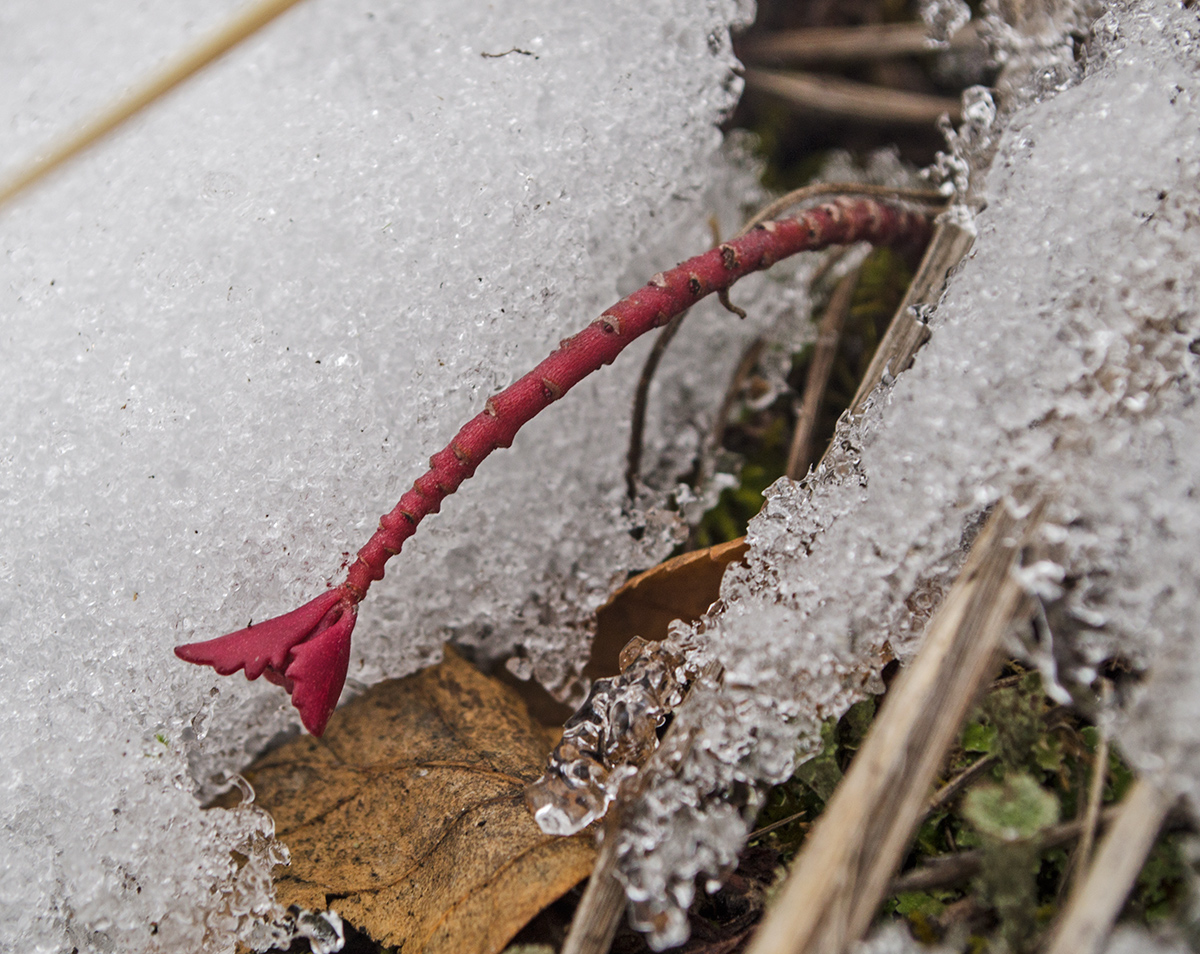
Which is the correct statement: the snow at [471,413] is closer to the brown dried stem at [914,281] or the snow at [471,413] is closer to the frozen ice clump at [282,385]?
the frozen ice clump at [282,385]

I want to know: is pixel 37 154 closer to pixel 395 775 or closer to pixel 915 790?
pixel 395 775

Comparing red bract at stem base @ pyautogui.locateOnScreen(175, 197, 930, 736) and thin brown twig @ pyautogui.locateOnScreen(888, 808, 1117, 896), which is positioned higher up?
red bract at stem base @ pyautogui.locateOnScreen(175, 197, 930, 736)

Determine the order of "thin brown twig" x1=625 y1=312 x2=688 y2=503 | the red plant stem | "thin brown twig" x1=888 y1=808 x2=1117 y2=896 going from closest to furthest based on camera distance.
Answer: "thin brown twig" x1=888 y1=808 x2=1117 y2=896
the red plant stem
"thin brown twig" x1=625 y1=312 x2=688 y2=503

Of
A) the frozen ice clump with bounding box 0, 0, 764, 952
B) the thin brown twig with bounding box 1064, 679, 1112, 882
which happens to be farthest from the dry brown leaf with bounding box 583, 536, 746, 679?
the thin brown twig with bounding box 1064, 679, 1112, 882

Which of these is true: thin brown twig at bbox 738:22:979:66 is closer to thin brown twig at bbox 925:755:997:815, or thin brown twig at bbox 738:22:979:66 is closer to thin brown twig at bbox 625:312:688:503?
thin brown twig at bbox 625:312:688:503

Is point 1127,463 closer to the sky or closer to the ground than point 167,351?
closer to the ground

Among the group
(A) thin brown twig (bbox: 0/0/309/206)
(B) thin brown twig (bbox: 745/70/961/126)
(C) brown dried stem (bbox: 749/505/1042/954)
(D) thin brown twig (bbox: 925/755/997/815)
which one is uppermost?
(A) thin brown twig (bbox: 0/0/309/206)

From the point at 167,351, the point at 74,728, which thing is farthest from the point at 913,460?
the point at 74,728
